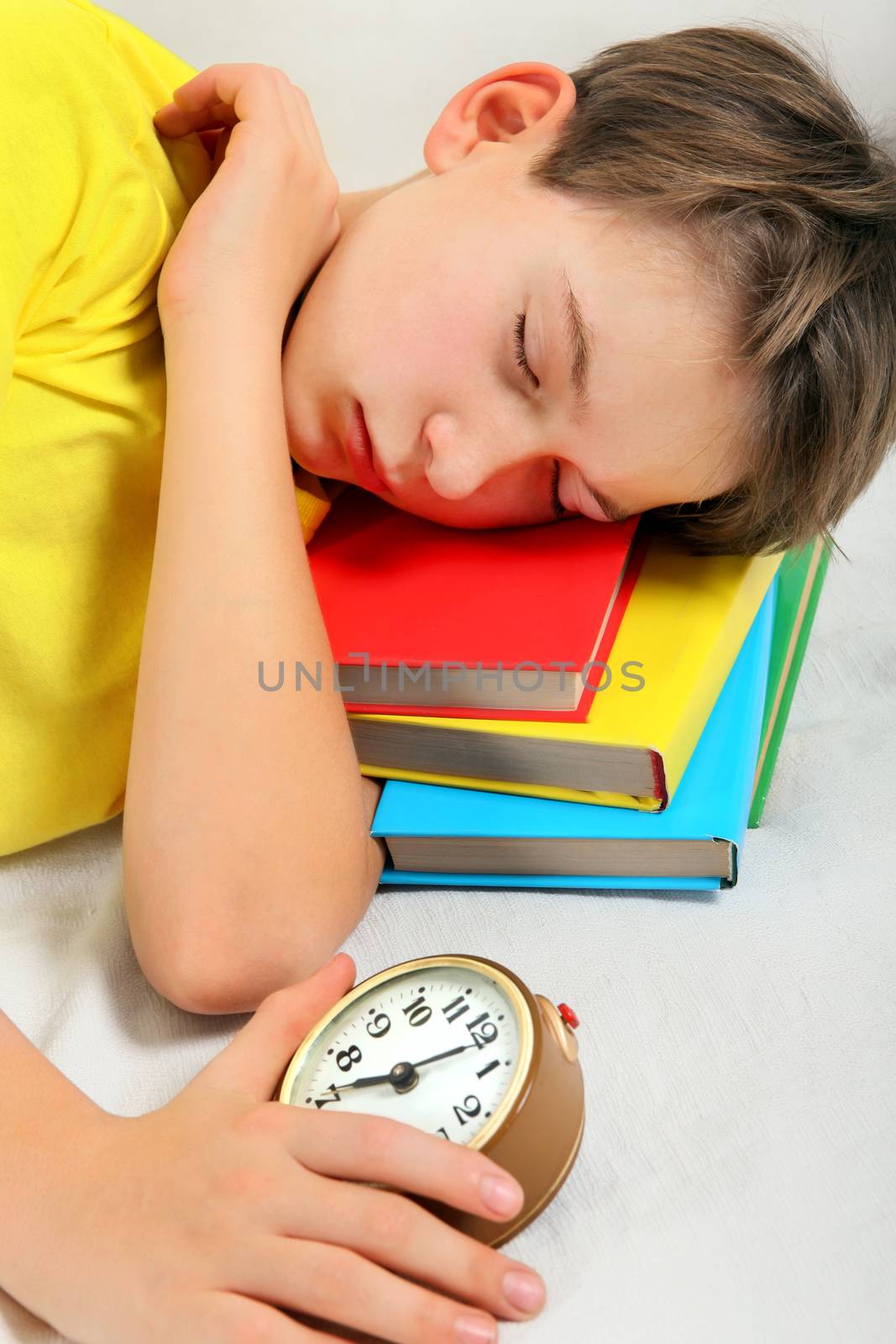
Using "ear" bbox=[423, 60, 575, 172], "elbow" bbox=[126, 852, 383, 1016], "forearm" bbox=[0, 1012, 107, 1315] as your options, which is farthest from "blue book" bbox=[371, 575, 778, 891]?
"ear" bbox=[423, 60, 575, 172]

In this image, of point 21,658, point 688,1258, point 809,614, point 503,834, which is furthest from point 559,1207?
point 809,614

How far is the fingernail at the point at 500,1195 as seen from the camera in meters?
0.59

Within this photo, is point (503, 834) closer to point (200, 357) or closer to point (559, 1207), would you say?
point (559, 1207)

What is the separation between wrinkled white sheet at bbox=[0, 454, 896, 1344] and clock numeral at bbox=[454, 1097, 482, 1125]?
0.09m

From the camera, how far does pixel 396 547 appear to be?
1.10 m

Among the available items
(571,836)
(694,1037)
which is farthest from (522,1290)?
(571,836)

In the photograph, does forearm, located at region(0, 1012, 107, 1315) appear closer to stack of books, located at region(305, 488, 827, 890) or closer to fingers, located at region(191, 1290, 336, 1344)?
fingers, located at region(191, 1290, 336, 1344)

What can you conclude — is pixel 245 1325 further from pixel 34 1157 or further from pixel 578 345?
pixel 578 345

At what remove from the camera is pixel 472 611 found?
100cm

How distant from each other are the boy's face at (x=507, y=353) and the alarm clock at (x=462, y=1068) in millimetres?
418

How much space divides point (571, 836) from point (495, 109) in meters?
0.67

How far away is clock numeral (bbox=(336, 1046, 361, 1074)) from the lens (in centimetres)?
69

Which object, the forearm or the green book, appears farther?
the green book

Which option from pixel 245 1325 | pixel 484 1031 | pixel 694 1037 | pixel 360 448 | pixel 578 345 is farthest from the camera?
pixel 360 448
